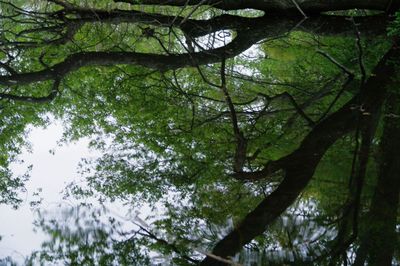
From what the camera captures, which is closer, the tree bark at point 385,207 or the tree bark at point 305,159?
the tree bark at point 385,207

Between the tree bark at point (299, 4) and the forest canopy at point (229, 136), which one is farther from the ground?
the tree bark at point (299, 4)

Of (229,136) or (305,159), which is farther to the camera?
(229,136)

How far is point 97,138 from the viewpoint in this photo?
7.54 metres

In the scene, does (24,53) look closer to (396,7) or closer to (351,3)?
(351,3)

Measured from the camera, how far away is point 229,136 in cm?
639

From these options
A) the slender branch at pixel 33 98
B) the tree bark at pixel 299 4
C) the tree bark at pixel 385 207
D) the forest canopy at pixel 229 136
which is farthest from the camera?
the tree bark at pixel 299 4

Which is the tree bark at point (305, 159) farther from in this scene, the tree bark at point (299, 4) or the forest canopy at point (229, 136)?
the tree bark at point (299, 4)

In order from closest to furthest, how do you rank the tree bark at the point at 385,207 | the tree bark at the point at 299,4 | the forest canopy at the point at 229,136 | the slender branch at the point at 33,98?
the tree bark at the point at 385,207
the forest canopy at the point at 229,136
the slender branch at the point at 33,98
the tree bark at the point at 299,4

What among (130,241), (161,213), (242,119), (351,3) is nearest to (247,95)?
(242,119)

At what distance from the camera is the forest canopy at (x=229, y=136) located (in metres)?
4.29

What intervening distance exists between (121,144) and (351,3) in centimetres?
391

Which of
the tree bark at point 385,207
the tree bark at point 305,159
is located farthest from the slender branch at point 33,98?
the tree bark at point 385,207

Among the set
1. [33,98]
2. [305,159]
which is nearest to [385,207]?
[305,159]

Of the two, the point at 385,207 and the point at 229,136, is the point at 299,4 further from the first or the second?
the point at 385,207
